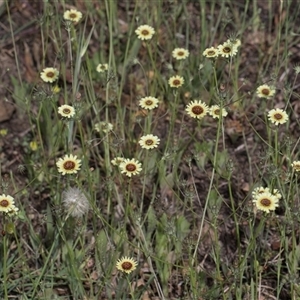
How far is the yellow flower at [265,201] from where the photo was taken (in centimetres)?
232

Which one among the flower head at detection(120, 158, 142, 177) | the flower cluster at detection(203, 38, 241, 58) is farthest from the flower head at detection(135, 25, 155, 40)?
the flower head at detection(120, 158, 142, 177)

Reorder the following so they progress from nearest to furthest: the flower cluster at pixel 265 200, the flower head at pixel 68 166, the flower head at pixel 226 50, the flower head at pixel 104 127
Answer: the flower cluster at pixel 265 200
the flower head at pixel 68 166
the flower head at pixel 226 50
the flower head at pixel 104 127

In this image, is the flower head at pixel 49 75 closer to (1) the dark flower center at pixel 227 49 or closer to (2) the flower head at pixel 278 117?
(1) the dark flower center at pixel 227 49

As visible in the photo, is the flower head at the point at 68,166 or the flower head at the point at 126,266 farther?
the flower head at the point at 68,166

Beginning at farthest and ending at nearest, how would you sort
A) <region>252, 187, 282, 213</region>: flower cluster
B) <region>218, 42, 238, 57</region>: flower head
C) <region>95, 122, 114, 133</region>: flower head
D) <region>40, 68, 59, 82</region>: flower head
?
<region>40, 68, 59, 82</region>: flower head, <region>95, 122, 114, 133</region>: flower head, <region>218, 42, 238, 57</region>: flower head, <region>252, 187, 282, 213</region>: flower cluster

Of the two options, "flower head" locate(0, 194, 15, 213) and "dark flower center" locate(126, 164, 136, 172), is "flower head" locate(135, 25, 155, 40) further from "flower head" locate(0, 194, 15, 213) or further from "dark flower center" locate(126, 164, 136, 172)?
"flower head" locate(0, 194, 15, 213)

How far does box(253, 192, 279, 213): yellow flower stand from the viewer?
2.32 m

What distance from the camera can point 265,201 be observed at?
235 centimetres

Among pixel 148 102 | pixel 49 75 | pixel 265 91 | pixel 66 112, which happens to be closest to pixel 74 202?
pixel 66 112

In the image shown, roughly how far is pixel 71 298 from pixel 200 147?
0.81 meters

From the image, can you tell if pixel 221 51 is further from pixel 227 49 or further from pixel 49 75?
pixel 49 75

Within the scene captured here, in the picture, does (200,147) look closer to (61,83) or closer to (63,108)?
(63,108)

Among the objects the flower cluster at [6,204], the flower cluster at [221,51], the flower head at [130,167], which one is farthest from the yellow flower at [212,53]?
the flower cluster at [6,204]

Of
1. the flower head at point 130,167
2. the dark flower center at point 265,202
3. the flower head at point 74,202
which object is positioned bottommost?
the flower head at point 74,202
